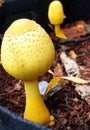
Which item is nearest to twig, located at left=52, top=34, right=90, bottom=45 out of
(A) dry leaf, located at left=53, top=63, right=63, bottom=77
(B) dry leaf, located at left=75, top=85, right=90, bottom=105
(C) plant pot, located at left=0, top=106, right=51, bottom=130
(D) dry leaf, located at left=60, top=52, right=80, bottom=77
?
(D) dry leaf, located at left=60, top=52, right=80, bottom=77

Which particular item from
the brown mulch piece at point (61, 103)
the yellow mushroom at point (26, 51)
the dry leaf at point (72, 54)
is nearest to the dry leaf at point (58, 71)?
the brown mulch piece at point (61, 103)

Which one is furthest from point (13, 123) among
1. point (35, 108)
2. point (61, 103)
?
Answer: point (61, 103)

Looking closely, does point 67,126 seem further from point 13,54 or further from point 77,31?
point 77,31

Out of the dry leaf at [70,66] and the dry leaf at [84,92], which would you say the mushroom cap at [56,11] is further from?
the dry leaf at [84,92]

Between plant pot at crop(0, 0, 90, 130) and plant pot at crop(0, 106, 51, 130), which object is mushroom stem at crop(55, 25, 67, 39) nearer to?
plant pot at crop(0, 0, 90, 130)

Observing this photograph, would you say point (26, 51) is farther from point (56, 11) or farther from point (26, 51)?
point (56, 11)

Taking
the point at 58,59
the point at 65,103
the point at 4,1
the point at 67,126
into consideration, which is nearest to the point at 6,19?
the point at 4,1

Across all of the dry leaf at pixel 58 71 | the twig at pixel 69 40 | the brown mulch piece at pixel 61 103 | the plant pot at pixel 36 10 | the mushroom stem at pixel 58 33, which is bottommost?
the brown mulch piece at pixel 61 103

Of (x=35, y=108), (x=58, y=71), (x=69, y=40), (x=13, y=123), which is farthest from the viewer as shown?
(x=69, y=40)
